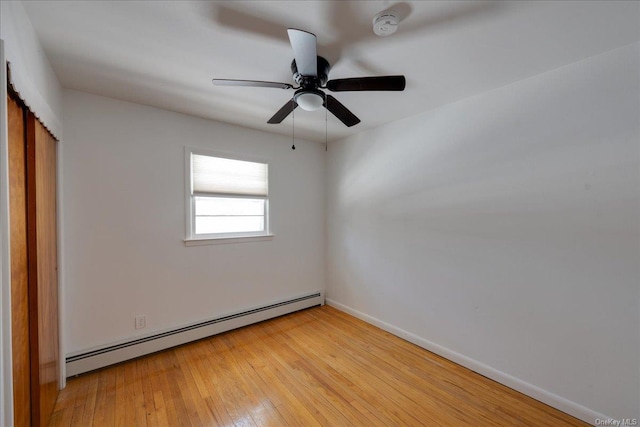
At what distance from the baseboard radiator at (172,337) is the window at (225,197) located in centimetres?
95

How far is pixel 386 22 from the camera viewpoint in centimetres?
136

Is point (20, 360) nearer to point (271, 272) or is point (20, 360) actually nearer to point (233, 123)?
point (271, 272)

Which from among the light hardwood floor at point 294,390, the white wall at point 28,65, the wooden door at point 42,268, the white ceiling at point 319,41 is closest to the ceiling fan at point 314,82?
the white ceiling at point 319,41

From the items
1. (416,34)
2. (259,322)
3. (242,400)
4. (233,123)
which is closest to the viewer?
(416,34)

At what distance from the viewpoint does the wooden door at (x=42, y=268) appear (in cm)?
144

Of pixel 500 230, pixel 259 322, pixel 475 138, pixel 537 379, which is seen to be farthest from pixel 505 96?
pixel 259 322

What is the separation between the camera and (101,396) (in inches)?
75.7

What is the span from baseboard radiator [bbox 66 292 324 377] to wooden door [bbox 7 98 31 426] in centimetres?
86

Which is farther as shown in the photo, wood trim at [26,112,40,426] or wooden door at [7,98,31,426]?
wood trim at [26,112,40,426]

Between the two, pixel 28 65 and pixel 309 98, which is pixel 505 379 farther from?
pixel 28 65

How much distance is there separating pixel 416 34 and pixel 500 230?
163 cm

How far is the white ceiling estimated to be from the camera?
132 centimetres

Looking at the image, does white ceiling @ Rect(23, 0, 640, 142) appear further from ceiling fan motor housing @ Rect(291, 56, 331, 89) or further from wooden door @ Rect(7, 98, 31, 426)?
wooden door @ Rect(7, 98, 31, 426)

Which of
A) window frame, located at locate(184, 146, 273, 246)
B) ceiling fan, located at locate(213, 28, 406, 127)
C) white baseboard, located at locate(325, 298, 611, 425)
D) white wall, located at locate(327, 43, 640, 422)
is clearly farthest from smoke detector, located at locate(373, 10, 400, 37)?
white baseboard, located at locate(325, 298, 611, 425)
